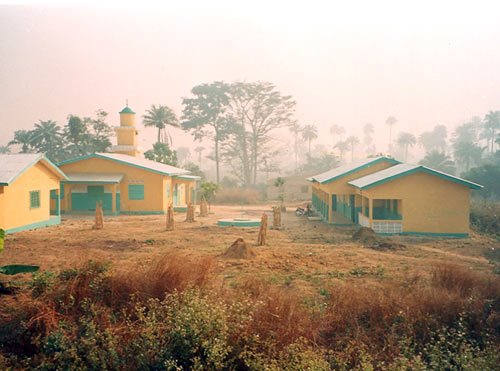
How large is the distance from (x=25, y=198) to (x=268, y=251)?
1343cm

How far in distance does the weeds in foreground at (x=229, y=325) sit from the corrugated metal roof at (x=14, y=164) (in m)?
12.5

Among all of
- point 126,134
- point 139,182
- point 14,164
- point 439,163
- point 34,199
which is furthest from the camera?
point 439,163

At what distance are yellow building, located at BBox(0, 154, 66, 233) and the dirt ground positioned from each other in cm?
85

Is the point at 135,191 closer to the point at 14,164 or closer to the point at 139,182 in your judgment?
the point at 139,182

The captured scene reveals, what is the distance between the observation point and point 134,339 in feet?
25.4

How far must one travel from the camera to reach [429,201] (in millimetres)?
22375

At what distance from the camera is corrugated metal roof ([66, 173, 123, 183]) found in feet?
99.7

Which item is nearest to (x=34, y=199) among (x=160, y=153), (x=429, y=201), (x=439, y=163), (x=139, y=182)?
(x=139, y=182)

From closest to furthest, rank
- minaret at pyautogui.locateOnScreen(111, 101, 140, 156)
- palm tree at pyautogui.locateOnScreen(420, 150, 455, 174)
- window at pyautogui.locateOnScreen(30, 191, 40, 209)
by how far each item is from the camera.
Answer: window at pyautogui.locateOnScreen(30, 191, 40, 209) → minaret at pyautogui.locateOnScreen(111, 101, 140, 156) → palm tree at pyautogui.locateOnScreen(420, 150, 455, 174)

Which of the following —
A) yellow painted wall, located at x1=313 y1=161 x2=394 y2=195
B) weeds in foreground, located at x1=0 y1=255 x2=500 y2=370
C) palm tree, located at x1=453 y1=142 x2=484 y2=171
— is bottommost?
weeds in foreground, located at x1=0 y1=255 x2=500 y2=370

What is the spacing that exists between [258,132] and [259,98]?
16.9 feet

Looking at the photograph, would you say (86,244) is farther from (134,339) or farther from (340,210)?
(340,210)

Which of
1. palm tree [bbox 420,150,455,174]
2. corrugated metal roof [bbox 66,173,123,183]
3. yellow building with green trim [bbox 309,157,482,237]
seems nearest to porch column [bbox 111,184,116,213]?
corrugated metal roof [bbox 66,173,123,183]

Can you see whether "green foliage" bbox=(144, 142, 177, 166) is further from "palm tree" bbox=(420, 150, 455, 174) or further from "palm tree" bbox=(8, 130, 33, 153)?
"palm tree" bbox=(420, 150, 455, 174)
